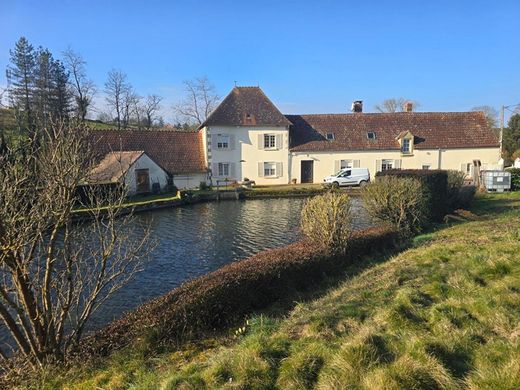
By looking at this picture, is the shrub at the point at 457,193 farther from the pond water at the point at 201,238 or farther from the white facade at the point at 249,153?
the white facade at the point at 249,153

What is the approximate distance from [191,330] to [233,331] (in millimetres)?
692

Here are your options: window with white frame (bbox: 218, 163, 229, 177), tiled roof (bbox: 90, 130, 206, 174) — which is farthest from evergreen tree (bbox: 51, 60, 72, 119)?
window with white frame (bbox: 218, 163, 229, 177)

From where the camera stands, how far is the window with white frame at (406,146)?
33.8 m

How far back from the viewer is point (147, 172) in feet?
90.9

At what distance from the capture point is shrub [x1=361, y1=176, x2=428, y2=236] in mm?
Result: 12227

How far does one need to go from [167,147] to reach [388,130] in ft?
68.4

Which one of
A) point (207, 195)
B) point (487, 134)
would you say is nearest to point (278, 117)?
point (207, 195)

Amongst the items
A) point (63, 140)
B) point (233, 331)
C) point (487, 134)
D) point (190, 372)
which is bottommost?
point (233, 331)

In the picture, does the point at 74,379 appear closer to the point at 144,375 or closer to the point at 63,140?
the point at 144,375

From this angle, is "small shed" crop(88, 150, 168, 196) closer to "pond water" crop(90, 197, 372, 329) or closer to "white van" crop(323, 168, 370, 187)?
"pond water" crop(90, 197, 372, 329)

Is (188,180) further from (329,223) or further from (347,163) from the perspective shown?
(329,223)

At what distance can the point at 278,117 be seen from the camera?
33469 millimetres

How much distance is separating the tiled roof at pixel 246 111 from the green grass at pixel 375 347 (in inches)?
1085

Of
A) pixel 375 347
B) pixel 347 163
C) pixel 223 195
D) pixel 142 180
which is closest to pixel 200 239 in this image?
pixel 375 347
